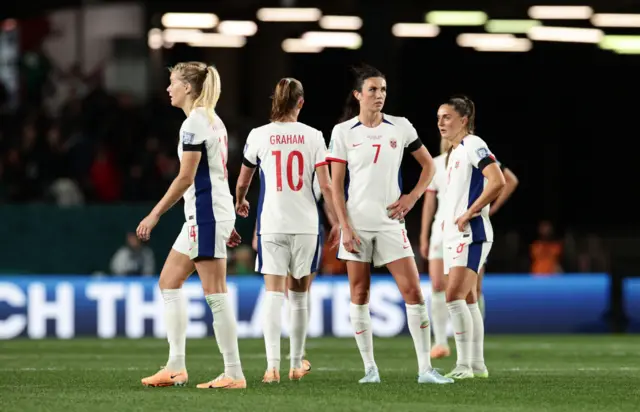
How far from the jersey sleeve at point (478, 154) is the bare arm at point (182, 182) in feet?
7.69

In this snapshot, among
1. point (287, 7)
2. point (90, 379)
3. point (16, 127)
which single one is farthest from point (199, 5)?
point (90, 379)

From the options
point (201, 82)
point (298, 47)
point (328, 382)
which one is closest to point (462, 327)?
point (328, 382)

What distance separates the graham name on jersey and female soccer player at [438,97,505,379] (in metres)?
1.37

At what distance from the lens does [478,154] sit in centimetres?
1055

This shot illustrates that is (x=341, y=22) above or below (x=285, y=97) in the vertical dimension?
above

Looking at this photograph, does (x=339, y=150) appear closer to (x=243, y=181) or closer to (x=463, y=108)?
(x=243, y=181)

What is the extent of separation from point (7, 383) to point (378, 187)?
3.17 meters

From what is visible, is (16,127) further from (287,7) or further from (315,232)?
(315,232)

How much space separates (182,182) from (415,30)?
20.4m

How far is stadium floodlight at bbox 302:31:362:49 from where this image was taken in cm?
2858

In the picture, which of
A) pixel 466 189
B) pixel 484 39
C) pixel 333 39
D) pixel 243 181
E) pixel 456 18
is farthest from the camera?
pixel 484 39

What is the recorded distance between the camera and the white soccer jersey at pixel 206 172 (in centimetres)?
936

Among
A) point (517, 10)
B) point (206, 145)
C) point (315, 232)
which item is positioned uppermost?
point (517, 10)

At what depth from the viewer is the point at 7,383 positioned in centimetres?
1032
